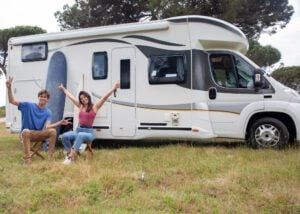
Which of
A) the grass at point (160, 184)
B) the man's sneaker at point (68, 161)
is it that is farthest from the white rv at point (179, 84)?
the man's sneaker at point (68, 161)

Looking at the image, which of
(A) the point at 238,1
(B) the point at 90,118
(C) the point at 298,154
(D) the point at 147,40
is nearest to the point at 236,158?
(C) the point at 298,154

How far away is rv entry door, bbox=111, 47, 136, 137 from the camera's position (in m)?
8.89

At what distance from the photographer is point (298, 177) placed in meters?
5.61

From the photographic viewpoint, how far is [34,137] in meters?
7.49

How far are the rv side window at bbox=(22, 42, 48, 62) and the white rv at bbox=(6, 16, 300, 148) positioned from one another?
625 millimetres

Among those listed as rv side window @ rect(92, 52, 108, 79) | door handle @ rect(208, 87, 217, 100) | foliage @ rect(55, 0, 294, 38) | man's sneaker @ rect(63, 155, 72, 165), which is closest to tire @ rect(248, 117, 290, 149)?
door handle @ rect(208, 87, 217, 100)

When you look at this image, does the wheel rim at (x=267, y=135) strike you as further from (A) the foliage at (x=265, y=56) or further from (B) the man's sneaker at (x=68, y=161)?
(A) the foliage at (x=265, y=56)

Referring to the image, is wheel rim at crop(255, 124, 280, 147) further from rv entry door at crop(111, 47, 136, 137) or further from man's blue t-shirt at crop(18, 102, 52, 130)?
man's blue t-shirt at crop(18, 102, 52, 130)

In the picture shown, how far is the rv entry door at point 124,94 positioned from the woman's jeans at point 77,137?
4.43 ft

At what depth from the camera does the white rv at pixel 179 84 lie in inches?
323

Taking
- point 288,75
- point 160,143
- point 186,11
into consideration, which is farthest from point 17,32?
point 160,143

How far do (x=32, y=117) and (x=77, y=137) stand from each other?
3.15ft

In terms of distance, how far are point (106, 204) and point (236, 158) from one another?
289 centimetres

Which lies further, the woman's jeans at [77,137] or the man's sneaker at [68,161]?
the woman's jeans at [77,137]
